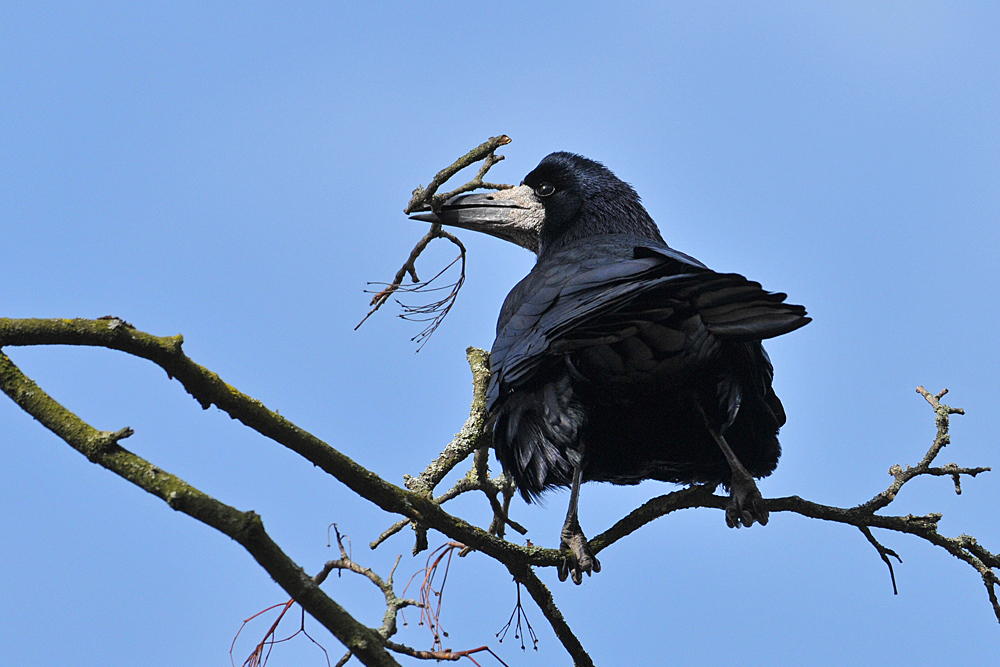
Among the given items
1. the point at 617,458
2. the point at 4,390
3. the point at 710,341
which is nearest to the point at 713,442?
the point at 617,458

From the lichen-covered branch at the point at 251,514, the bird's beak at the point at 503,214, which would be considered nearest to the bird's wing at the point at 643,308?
the lichen-covered branch at the point at 251,514

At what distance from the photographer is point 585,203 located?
5266mm

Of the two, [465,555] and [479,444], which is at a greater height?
[479,444]

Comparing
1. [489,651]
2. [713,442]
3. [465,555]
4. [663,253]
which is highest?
[663,253]

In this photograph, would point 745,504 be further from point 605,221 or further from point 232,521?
point 232,521

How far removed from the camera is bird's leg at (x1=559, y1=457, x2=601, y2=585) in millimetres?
3246

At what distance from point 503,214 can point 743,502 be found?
8.29ft

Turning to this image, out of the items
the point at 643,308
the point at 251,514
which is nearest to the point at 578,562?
the point at 643,308

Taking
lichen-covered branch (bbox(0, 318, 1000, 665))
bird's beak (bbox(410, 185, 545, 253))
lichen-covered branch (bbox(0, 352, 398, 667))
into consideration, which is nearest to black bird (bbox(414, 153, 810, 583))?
lichen-covered branch (bbox(0, 318, 1000, 665))

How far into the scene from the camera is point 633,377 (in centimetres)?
358

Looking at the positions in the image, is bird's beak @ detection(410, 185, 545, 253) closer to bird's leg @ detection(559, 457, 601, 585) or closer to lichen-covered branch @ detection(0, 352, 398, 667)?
bird's leg @ detection(559, 457, 601, 585)

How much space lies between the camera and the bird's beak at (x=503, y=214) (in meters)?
5.51

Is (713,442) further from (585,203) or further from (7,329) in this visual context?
(7,329)

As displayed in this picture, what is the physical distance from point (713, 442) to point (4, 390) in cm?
271
